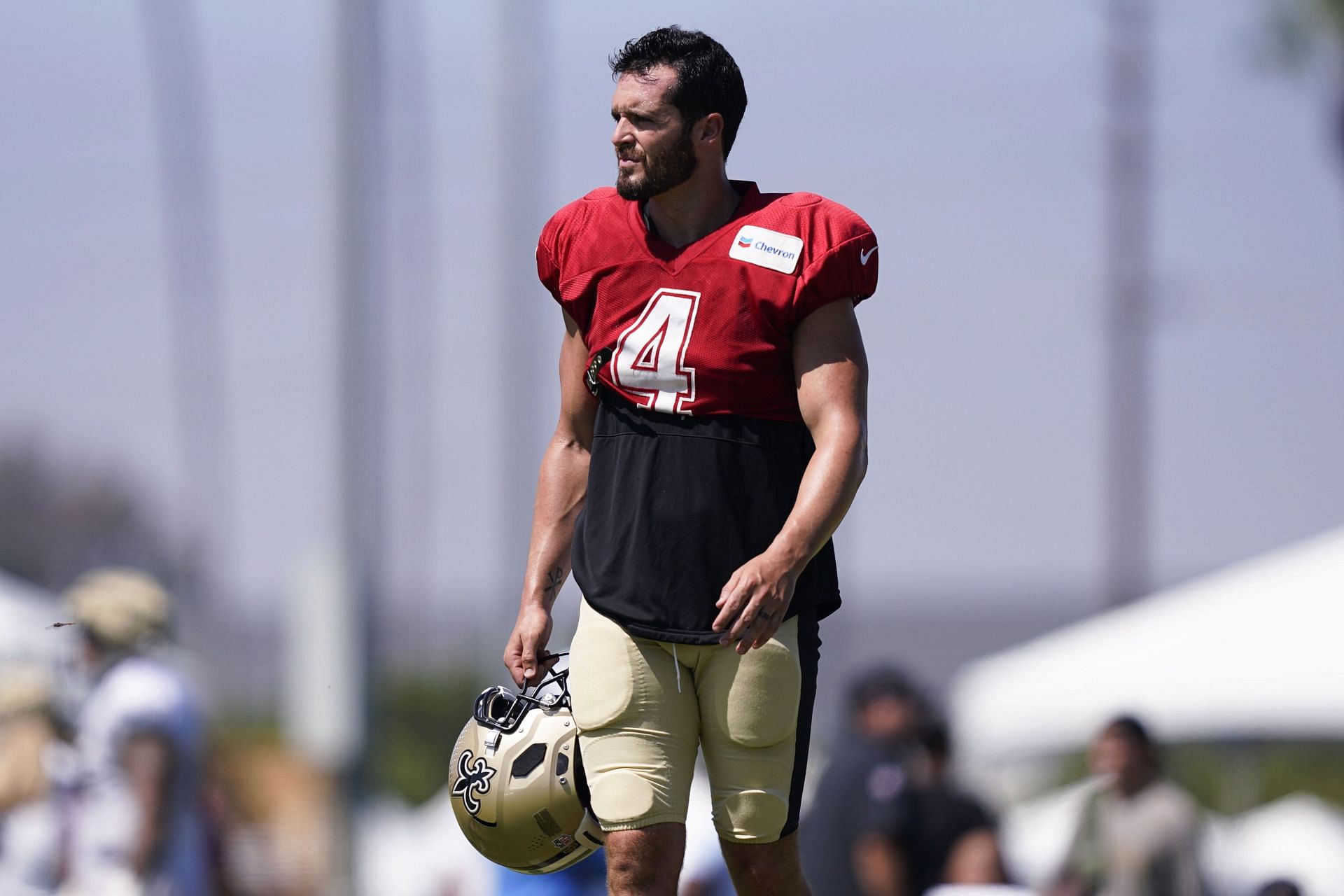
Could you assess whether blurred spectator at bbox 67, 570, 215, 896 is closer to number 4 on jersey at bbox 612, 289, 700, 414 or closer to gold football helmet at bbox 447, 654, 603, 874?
gold football helmet at bbox 447, 654, 603, 874

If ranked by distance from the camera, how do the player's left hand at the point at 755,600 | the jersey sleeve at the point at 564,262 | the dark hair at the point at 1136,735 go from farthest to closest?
1. the dark hair at the point at 1136,735
2. the jersey sleeve at the point at 564,262
3. the player's left hand at the point at 755,600

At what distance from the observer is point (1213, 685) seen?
35.7 feet

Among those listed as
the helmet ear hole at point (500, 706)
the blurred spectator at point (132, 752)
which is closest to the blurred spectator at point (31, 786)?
the blurred spectator at point (132, 752)

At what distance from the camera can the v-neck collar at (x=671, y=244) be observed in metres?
3.55

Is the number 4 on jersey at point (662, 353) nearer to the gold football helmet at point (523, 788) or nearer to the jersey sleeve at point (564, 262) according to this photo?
the jersey sleeve at point (564, 262)

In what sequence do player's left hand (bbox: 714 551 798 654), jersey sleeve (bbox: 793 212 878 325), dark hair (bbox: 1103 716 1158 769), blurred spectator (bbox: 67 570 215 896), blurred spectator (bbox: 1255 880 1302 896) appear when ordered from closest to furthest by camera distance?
player's left hand (bbox: 714 551 798 654), jersey sleeve (bbox: 793 212 878 325), blurred spectator (bbox: 1255 880 1302 896), blurred spectator (bbox: 67 570 215 896), dark hair (bbox: 1103 716 1158 769)

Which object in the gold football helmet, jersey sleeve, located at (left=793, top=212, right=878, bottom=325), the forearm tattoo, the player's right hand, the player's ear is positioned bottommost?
the gold football helmet

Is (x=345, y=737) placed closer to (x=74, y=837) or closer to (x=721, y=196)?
(x=74, y=837)

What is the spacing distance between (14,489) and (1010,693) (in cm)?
4555

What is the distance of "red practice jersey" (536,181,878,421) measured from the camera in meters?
3.48

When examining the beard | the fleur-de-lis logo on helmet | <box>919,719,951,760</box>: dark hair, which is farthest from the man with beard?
<box>919,719,951,760</box>: dark hair

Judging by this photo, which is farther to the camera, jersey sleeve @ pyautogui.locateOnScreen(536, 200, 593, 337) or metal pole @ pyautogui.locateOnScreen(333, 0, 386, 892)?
metal pole @ pyautogui.locateOnScreen(333, 0, 386, 892)

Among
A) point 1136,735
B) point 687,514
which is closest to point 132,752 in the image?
point 687,514

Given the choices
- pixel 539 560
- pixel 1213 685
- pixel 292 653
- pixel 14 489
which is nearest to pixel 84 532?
pixel 14 489
